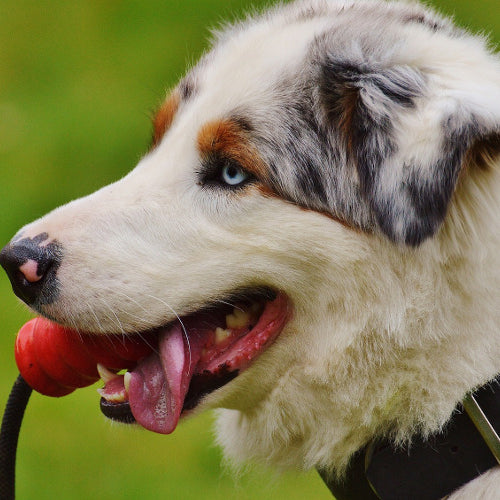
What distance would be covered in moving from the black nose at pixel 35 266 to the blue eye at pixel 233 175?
544 mm

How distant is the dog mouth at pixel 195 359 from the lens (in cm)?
297

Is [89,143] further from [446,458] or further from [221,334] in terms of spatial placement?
[446,458]

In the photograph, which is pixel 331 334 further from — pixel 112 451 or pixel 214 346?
pixel 112 451

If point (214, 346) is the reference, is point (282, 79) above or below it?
above

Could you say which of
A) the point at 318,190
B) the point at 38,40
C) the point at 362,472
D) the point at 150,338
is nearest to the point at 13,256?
the point at 150,338

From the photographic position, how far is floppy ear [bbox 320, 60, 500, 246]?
104 inches

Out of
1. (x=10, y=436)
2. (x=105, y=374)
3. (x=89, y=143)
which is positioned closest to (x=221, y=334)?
(x=105, y=374)

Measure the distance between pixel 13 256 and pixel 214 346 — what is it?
0.66m

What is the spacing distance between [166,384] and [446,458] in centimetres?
86

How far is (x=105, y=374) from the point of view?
3109 millimetres

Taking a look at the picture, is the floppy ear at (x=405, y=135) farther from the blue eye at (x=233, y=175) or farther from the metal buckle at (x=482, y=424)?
the metal buckle at (x=482, y=424)

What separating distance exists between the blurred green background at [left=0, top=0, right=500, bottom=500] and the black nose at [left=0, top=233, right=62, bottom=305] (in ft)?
6.42

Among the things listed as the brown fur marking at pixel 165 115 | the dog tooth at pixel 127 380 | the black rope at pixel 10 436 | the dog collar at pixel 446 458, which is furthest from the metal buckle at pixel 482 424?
the black rope at pixel 10 436

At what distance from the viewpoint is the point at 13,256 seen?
9.48 feet
